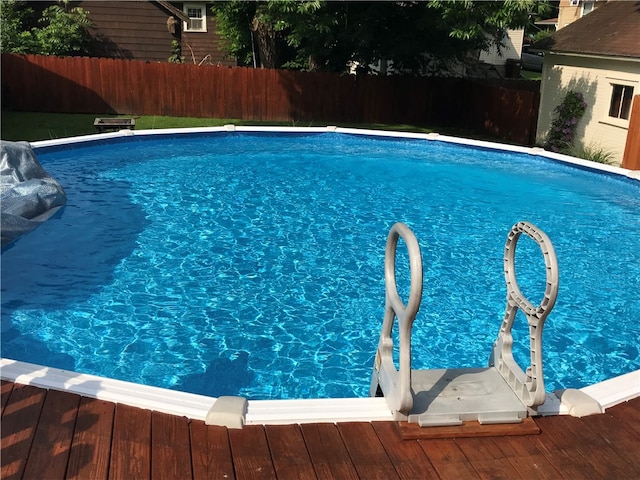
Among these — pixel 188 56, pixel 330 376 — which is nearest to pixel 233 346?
pixel 330 376

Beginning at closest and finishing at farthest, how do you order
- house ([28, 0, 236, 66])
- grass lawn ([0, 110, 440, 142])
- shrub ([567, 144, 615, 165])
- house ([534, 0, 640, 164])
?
house ([534, 0, 640, 164])
shrub ([567, 144, 615, 165])
grass lawn ([0, 110, 440, 142])
house ([28, 0, 236, 66])

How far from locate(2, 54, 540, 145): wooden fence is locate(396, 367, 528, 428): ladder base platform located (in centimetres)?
1534

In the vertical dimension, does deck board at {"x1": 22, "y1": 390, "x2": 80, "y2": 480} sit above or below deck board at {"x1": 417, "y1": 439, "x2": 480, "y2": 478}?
above

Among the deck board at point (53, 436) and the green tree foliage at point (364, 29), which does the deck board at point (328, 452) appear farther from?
the green tree foliage at point (364, 29)

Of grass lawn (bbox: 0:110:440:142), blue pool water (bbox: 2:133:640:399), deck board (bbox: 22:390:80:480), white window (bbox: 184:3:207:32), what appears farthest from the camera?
white window (bbox: 184:3:207:32)

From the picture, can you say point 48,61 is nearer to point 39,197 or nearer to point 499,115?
point 39,197

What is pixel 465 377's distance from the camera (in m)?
4.14

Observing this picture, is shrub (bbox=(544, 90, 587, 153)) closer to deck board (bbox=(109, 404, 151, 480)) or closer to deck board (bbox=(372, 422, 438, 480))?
deck board (bbox=(372, 422, 438, 480))

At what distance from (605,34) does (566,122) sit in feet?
7.84

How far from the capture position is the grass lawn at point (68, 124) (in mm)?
15655

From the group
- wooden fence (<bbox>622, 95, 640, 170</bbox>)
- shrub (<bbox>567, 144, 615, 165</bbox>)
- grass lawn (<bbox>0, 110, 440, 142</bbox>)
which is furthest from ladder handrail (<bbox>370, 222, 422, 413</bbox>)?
grass lawn (<bbox>0, 110, 440, 142</bbox>)

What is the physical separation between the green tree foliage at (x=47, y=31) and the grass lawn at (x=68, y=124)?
4011mm

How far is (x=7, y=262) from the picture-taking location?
25.6 feet

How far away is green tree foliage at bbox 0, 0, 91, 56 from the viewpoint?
21.3 metres
